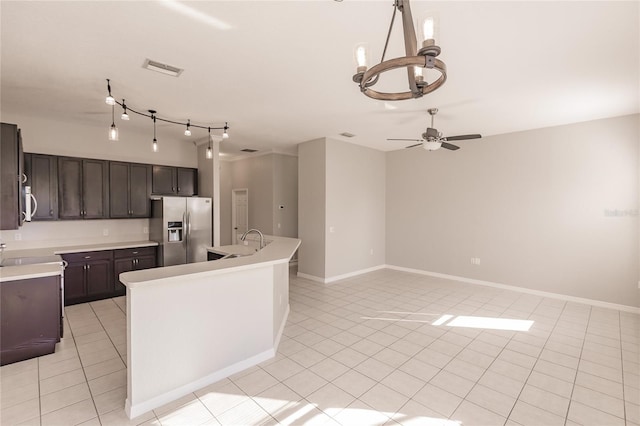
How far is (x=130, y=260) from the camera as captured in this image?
5172mm

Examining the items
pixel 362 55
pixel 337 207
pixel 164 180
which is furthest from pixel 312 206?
pixel 362 55

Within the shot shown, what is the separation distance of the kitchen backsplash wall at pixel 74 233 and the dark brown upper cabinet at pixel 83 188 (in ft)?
0.98

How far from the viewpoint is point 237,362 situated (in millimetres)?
2787

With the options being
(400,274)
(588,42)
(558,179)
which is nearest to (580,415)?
(588,42)

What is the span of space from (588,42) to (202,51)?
340 cm

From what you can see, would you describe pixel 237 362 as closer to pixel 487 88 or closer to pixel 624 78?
pixel 487 88

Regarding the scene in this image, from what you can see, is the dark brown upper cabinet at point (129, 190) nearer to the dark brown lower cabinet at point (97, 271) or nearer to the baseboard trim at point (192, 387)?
the dark brown lower cabinet at point (97, 271)

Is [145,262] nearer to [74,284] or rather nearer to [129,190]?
[74,284]

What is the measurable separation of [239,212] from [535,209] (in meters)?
7.30

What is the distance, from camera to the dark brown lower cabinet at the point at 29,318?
9.54 ft

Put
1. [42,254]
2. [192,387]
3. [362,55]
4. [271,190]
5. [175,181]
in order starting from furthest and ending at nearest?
[271,190] → [175,181] → [42,254] → [192,387] → [362,55]

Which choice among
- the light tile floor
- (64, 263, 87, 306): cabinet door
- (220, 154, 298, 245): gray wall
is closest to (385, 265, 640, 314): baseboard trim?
the light tile floor

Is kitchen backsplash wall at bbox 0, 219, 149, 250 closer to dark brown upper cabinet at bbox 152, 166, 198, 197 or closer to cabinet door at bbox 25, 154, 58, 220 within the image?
cabinet door at bbox 25, 154, 58, 220

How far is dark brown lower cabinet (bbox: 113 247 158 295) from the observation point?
5.01 metres
